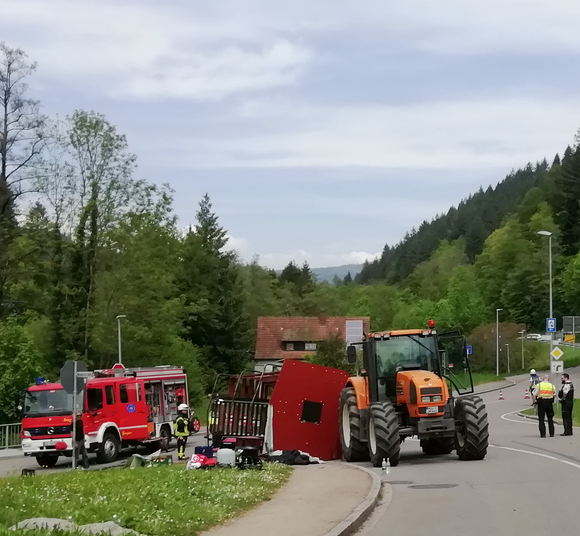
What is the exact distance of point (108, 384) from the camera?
92.8 feet

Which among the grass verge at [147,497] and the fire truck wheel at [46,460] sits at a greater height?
the grass verge at [147,497]

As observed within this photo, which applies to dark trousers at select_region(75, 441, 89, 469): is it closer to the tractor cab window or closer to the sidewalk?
the tractor cab window

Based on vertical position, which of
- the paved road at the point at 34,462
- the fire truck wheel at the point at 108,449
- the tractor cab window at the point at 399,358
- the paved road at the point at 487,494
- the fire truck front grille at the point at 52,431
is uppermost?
the tractor cab window at the point at 399,358

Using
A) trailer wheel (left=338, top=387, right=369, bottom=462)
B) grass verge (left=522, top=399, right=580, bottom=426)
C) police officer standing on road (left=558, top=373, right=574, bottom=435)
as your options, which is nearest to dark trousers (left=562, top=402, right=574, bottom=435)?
police officer standing on road (left=558, top=373, right=574, bottom=435)

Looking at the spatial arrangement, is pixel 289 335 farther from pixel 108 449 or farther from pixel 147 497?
pixel 147 497

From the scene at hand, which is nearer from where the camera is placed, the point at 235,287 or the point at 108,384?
the point at 108,384

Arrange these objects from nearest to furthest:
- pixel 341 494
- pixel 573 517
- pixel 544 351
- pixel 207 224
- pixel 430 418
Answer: pixel 573 517
pixel 341 494
pixel 430 418
pixel 207 224
pixel 544 351

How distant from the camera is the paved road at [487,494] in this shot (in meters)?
11.2

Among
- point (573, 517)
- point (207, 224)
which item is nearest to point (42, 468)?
point (573, 517)

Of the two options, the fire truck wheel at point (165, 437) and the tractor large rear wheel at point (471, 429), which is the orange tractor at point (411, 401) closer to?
the tractor large rear wheel at point (471, 429)

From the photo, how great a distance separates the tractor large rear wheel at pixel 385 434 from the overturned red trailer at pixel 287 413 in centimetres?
300

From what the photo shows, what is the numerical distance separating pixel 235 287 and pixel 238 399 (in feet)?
189

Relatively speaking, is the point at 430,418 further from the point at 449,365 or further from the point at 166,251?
the point at 166,251

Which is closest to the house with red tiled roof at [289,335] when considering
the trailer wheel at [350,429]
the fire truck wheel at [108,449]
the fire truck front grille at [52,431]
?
the fire truck wheel at [108,449]
